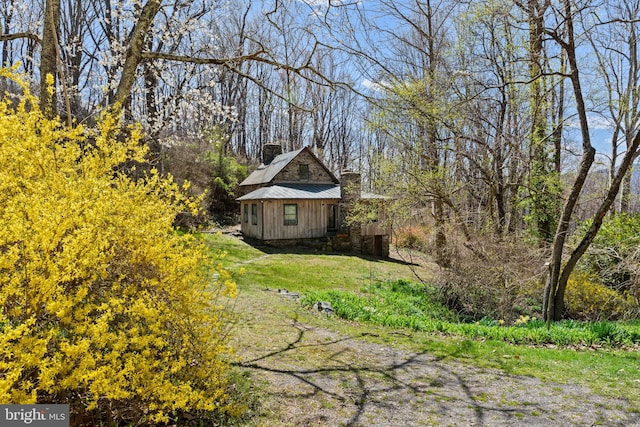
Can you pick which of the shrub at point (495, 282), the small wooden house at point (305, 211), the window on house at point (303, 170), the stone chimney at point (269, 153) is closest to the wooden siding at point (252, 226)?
the small wooden house at point (305, 211)

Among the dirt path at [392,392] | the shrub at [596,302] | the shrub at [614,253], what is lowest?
the shrub at [596,302]

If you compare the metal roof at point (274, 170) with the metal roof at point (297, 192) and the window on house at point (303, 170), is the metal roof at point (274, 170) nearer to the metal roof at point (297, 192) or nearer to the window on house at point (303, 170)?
the window on house at point (303, 170)

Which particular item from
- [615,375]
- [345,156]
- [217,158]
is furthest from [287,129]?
[615,375]

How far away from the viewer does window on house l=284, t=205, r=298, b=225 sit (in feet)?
67.6

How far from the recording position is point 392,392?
146 inches

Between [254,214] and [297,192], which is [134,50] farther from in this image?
[254,214]

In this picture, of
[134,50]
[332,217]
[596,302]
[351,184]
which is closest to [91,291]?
[134,50]

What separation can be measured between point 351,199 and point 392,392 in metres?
15.6

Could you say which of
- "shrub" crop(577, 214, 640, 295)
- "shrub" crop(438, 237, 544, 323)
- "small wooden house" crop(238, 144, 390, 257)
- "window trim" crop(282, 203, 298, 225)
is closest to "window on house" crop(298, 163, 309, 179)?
"small wooden house" crop(238, 144, 390, 257)

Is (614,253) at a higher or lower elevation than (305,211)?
lower

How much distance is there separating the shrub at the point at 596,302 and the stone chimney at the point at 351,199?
10188 mm

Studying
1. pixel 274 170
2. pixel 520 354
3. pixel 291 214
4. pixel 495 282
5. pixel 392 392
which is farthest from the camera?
pixel 274 170

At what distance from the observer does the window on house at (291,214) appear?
67.6 ft

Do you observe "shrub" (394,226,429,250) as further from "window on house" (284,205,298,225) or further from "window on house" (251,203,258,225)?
"window on house" (251,203,258,225)
